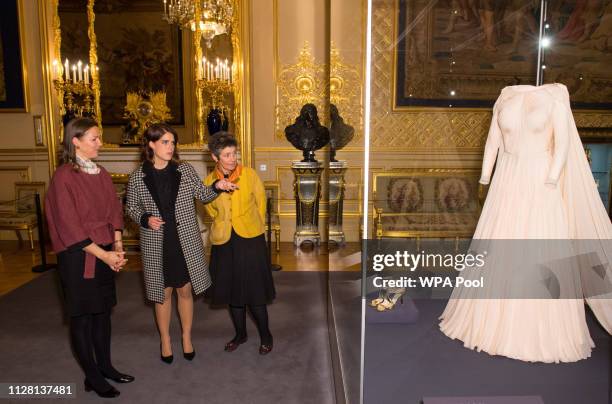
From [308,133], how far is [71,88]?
10.9 feet

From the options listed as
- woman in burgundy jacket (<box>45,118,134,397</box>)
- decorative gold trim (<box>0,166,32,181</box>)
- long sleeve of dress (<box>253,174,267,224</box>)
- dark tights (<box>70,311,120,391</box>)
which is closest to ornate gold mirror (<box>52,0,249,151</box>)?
decorative gold trim (<box>0,166,32,181</box>)

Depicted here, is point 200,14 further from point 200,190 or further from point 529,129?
point 529,129

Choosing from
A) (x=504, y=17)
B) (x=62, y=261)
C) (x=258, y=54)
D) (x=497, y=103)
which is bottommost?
(x=62, y=261)

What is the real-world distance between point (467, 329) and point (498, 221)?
558 millimetres

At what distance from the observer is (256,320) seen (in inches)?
131

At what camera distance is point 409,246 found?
196 centimetres

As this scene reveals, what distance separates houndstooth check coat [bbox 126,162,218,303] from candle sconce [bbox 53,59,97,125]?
4335 millimetres

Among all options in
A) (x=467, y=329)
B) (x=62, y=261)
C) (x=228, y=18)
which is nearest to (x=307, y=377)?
(x=467, y=329)

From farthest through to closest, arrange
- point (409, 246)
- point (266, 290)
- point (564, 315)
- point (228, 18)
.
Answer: point (228, 18) → point (266, 290) → point (564, 315) → point (409, 246)

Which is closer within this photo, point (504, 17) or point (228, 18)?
point (504, 17)

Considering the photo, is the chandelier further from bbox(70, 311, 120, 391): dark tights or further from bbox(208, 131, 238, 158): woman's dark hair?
bbox(70, 311, 120, 391): dark tights

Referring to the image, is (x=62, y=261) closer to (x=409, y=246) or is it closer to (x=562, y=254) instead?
(x=409, y=246)

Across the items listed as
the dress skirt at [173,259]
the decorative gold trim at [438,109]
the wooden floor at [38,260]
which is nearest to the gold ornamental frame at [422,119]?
the decorative gold trim at [438,109]

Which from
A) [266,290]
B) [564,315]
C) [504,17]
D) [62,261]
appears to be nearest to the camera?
[504,17]
